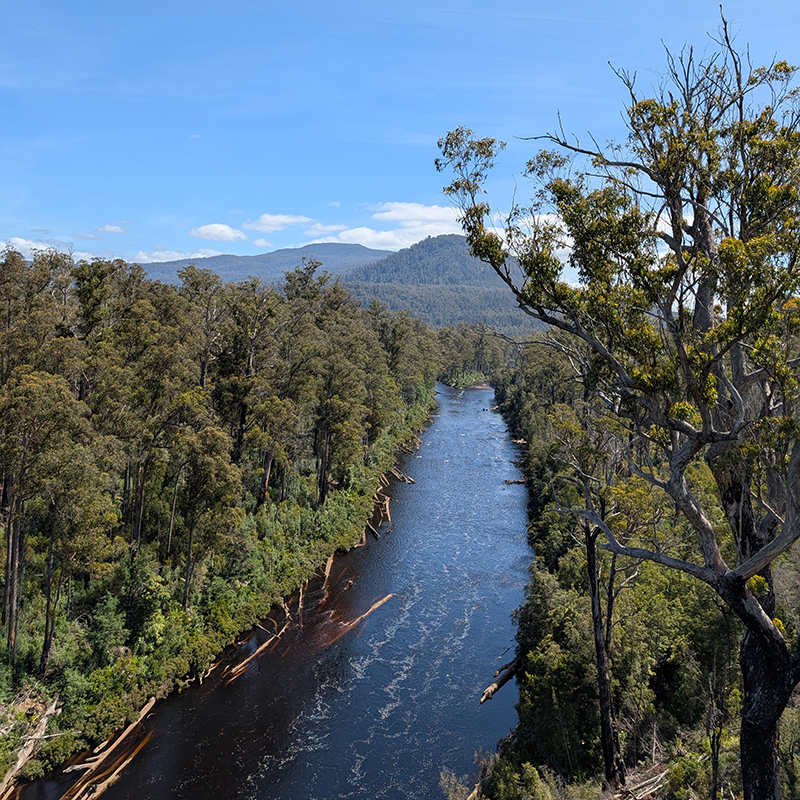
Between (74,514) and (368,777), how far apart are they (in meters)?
11.3

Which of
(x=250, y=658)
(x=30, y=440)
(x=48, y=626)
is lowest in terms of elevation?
(x=250, y=658)

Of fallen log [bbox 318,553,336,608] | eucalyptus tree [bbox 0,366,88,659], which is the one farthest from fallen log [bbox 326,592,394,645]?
eucalyptus tree [bbox 0,366,88,659]

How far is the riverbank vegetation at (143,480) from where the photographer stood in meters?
17.2

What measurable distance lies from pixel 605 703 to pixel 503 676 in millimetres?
7022

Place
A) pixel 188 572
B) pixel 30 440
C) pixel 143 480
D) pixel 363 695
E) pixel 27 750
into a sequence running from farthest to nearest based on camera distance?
pixel 143 480, pixel 188 572, pixel 363 695, pixel 30 440, pixel 27 750

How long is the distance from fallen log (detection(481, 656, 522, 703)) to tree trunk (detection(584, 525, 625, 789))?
218 inches

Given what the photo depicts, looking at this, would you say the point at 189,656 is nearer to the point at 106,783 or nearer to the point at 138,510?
the point at 106,783

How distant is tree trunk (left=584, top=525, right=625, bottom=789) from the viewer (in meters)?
14.2

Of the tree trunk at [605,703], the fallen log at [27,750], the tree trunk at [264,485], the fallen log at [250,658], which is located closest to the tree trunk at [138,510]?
the fallen log at [250,658]

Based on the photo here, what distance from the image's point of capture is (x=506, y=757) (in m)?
15.9

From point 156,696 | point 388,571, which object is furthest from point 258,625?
point 388,571

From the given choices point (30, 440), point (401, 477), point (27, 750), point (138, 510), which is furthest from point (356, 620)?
point (401, 477)

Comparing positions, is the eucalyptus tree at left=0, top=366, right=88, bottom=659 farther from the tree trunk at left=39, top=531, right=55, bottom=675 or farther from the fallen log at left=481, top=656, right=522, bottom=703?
the fallen log at left=481, top=656, right=522, bottom=703

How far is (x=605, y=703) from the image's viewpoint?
14734mm
